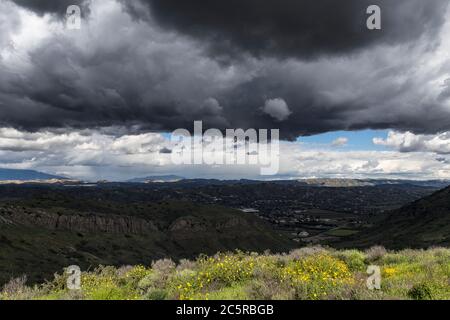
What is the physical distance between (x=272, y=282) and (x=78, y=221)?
176708mm

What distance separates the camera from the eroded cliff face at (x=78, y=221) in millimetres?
151125

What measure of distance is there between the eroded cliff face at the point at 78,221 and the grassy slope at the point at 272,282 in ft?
462

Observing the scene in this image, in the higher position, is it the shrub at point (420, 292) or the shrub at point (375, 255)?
the shrub at point (420, 292)

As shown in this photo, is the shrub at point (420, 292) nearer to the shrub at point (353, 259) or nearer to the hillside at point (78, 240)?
the shrub at point (353, 259)

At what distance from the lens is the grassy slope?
10.0 metres

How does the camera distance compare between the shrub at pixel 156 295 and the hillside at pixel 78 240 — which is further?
the hillside at pixel 78 240

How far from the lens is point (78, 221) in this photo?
563ft

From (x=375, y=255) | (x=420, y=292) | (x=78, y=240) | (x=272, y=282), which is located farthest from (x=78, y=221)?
(x=420, y=292)

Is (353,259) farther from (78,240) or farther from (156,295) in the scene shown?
(78,240)

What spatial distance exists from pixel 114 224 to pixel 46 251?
70299 millimetres

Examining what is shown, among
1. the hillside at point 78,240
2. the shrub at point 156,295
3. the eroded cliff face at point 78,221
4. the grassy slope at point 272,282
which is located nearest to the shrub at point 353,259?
the grassy slope at point 272,282
